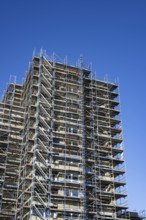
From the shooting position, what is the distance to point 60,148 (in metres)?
46.0

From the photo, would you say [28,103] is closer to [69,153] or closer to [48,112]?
[48,112]

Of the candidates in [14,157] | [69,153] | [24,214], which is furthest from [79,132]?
[24,214]

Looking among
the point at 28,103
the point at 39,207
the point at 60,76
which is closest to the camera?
the point at 39,207

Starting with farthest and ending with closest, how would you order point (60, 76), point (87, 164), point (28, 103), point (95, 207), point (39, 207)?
point (60, 76) < point (28, 103) < point (87, 164) < point (95, 207) < point (39, 207)

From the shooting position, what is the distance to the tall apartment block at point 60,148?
42000 millimetres

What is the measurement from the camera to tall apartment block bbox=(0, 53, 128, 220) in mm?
42000

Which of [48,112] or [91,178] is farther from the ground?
[48,112]

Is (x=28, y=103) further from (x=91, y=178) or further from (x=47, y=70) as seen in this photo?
(x=91, y=178)

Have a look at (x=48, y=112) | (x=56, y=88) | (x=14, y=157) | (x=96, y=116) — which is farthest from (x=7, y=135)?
(x=96, y=116)

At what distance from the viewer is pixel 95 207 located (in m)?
43.3

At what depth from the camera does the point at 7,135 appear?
4875 cm

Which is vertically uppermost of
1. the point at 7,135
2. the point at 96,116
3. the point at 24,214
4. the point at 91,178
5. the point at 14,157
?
the point at 96,116

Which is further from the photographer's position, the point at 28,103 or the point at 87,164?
the point at 28,103

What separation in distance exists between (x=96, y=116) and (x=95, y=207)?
13569 millimetres
